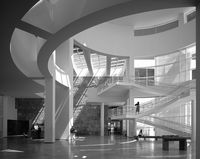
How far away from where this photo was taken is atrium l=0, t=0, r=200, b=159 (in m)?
15.0

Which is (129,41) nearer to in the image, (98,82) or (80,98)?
(98,82)

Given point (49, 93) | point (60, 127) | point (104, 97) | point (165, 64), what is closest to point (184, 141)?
point (49, 93)

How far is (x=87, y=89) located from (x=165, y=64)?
10.4 m

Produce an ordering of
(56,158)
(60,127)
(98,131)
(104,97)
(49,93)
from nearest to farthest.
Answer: (56,158), (49,93), (60,127), (104,97), (98,131)

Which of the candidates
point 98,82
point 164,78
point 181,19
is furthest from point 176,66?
point 98,82

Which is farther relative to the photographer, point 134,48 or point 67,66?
point 134,48

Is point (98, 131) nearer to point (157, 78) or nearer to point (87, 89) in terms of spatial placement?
point (87, 89)

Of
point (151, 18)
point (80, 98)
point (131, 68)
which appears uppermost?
point (151, 18)

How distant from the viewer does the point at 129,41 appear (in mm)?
34250

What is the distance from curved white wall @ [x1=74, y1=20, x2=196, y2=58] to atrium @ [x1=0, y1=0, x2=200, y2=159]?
0.11m

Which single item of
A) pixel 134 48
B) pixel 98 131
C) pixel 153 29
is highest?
pixel 153 29

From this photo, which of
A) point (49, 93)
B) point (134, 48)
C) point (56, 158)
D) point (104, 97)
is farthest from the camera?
point (104, 97)

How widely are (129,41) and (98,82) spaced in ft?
29.2

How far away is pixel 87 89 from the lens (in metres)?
38.7
